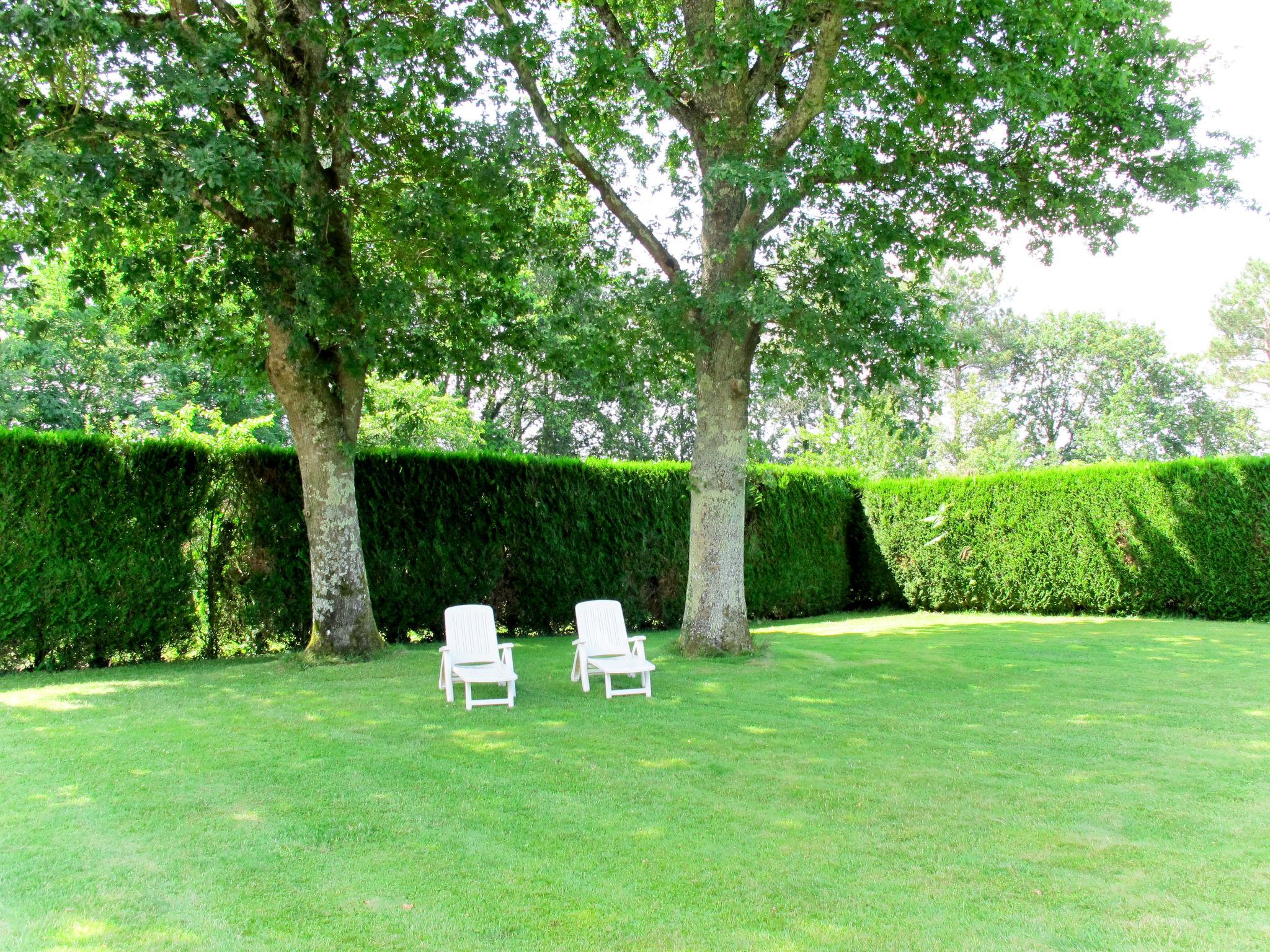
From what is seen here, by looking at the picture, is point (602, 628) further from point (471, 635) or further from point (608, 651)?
point (471, 635)

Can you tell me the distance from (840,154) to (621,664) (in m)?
5.89

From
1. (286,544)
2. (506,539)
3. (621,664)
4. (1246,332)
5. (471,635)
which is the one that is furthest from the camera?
(1246,332)

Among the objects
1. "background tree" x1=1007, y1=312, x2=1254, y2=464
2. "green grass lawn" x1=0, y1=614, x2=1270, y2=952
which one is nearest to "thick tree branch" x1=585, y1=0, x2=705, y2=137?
"green grass lawn" x1=0, y1=614, x2=1270, y2=952

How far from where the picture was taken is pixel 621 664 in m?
8.16

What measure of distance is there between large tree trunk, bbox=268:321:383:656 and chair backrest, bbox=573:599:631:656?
2.90 meters

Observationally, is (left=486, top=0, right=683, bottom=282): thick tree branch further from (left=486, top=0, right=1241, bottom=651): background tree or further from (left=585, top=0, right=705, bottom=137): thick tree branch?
(left=585, top=0, right=705, bottom=137): thick tree branch

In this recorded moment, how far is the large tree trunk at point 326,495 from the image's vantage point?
987 centimetres

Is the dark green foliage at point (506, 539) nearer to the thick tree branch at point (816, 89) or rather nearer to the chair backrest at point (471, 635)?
the chair backrest at point (471, 635)

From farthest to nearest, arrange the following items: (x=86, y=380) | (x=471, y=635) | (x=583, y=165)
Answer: (x=86, y=380) < (x=583, y=165) < (x=471, y=635)

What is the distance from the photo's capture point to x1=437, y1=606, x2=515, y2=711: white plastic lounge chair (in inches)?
299

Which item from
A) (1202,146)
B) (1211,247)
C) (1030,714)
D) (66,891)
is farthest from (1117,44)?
(1211,247)

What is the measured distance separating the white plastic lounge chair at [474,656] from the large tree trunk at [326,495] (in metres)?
1.94

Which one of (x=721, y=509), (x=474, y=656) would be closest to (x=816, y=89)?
(x=721, y=509)

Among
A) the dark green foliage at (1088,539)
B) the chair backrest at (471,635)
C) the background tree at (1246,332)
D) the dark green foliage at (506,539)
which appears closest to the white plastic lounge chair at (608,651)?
the chair backrest at (471,635)
